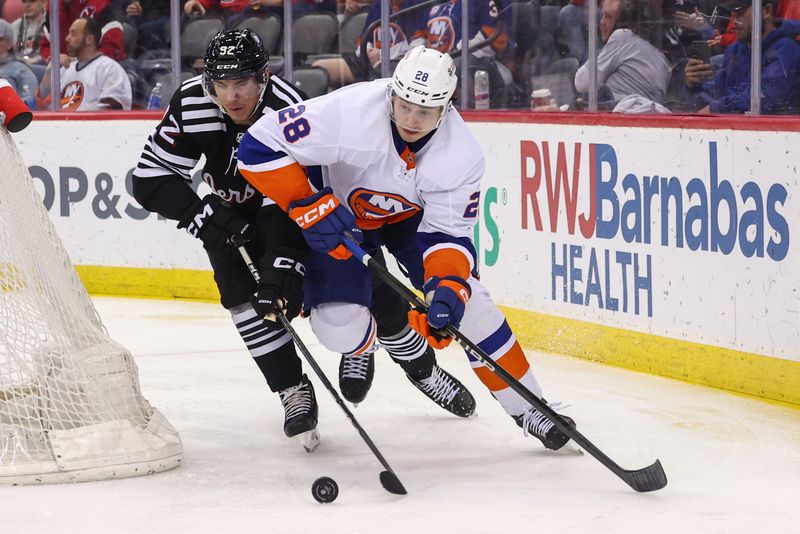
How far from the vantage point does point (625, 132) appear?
Result: 4379 mm

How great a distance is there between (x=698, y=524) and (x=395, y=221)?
3.65ft

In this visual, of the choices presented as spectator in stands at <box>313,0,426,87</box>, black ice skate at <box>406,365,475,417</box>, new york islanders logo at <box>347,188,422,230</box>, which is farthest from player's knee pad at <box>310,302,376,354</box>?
spectator in stands at <box>313,0,426,87</box>

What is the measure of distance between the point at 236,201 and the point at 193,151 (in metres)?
0.17

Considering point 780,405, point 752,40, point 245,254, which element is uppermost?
point 752,40

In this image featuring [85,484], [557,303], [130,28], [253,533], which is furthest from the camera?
[130,28]

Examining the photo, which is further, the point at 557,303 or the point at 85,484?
the point at 557,303

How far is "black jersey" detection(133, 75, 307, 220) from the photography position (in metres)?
3.26

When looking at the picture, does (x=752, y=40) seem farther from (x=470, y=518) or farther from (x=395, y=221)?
(x=470, y=518)

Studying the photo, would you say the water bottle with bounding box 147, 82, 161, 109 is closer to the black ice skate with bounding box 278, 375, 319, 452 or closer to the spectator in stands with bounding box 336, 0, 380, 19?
the spectator in stands with bounding box 336, 0, 380, 19

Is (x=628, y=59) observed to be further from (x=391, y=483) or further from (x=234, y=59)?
(x=391, y=483)

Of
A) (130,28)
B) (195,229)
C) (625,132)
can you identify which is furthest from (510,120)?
(130,28)

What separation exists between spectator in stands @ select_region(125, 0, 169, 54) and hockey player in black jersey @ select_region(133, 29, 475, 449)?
3073mm

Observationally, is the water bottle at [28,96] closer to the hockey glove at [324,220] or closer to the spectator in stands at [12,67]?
the spectator in stands at [12,67]

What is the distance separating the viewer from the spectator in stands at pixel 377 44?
5.57 m
